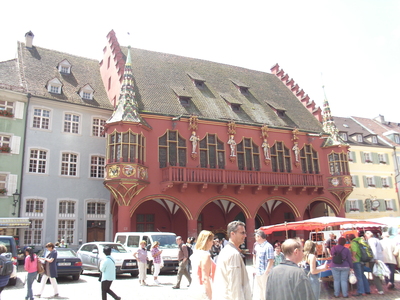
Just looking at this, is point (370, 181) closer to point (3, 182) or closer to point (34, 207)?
point (34, 207)

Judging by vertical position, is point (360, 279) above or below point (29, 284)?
below

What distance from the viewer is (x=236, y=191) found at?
24312mm

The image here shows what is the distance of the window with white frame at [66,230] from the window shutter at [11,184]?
10.5ft

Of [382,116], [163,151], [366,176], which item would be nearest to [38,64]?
[163,151]

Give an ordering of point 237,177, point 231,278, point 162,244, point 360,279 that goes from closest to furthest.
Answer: point 231,278, point 360,279, point 162,244, point 237,177

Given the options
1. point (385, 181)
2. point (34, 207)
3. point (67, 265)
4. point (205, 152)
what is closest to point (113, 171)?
point (34, 207)

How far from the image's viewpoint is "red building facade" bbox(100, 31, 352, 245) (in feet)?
71.6

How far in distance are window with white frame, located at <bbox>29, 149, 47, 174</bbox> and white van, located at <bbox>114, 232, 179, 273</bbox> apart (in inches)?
315

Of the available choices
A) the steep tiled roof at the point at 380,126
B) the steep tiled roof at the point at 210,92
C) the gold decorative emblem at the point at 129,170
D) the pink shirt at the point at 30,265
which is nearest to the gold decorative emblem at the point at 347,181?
the steep tiled roof at the point at 210,92

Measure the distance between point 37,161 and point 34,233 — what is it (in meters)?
4.22

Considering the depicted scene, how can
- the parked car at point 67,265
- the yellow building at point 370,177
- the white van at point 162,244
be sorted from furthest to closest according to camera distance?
the yellow building at point 370,177 < the white van at point 162,244 < the parked car at point 67,265

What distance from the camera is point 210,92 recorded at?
27812mm

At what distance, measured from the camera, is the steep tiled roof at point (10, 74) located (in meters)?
23.2

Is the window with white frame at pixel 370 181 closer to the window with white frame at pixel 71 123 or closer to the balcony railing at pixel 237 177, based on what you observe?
the balcony railing at pixel 237 177
